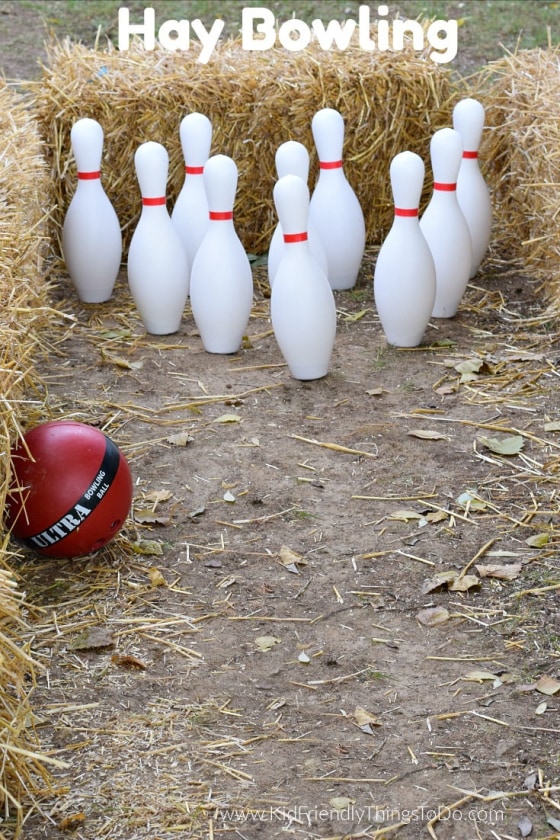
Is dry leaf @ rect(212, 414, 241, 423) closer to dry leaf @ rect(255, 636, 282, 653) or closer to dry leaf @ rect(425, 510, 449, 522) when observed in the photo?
dry leaf @ rect(425, 510, 449, 522)

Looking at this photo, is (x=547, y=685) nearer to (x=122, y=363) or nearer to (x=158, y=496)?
(x=158, y=496)

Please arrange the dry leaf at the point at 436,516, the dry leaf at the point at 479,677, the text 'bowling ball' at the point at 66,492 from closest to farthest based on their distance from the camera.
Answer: the dry leaf at the point at 479,677 < the text 'bowling ball' at the point at 66,492 < the dry leaf at the point at 436,516

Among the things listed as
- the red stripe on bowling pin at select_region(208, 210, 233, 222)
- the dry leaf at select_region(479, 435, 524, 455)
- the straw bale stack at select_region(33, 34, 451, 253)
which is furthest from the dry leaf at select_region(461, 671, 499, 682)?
the straw bale stack at select_region(33, 34, 451, 253)

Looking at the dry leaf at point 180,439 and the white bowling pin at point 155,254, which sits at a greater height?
the white bowling pin at point 155,254

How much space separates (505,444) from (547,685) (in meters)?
1.17

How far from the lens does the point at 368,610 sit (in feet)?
8.82

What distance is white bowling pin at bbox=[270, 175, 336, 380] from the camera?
3758mm

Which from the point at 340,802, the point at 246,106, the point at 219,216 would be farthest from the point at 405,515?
the point at 246,106

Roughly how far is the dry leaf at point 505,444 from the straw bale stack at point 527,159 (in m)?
1.08

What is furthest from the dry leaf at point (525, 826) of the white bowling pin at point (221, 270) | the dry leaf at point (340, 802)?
the white bowling pin at point (221, 270)

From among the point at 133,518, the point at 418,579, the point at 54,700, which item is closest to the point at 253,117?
the point at 133,518

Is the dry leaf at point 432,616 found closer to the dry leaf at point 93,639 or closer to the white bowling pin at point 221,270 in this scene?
the dry leaf at point 93,639

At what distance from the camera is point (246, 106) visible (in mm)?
4852

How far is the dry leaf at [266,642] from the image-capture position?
2553 millimetres
